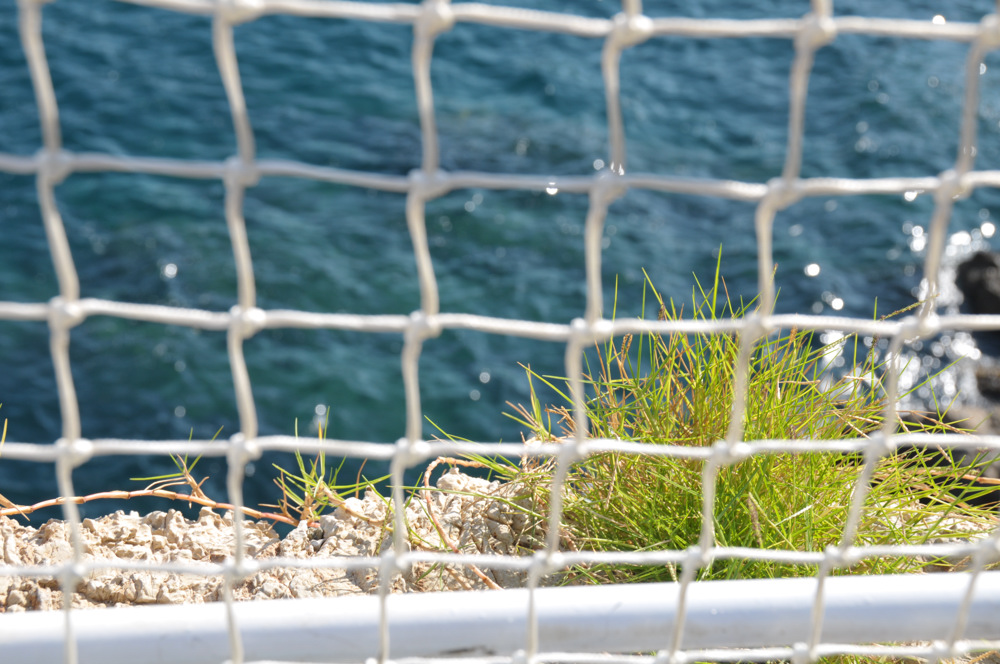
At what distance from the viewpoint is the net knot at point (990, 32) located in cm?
103

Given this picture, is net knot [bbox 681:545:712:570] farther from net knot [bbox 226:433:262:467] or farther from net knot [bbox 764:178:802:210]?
net knot [bbox 226:433:262:467]

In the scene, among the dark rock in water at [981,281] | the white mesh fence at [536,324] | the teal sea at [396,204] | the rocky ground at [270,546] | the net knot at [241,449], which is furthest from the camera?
the dark rock in water at [981,281]

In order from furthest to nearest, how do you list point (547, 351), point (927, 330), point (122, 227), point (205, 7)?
point (122, 227) → point (547, 351) → point (927, 330) → point (205, 7)

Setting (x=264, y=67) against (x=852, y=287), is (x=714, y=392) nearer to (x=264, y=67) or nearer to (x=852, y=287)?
(x=852, y=287)

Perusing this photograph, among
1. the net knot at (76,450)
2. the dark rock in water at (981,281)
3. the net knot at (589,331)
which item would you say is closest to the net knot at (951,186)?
the net knot at (589,331)

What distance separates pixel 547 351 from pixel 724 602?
136 inches

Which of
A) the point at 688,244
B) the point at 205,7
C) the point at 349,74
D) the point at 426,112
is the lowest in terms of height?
the point at 426,112

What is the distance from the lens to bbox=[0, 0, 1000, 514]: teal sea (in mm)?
4484

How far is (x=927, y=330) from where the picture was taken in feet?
3.71

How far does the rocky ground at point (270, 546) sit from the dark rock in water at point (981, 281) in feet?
13.2

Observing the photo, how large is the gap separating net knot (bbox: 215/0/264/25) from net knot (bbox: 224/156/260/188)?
15cm

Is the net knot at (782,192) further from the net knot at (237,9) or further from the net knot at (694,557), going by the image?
the net knot at (237,9)

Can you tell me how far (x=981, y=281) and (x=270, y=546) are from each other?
14.8 feet

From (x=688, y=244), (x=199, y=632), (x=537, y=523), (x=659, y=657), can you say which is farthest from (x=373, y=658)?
(x=688, y=244)
